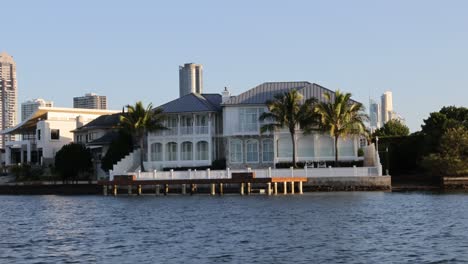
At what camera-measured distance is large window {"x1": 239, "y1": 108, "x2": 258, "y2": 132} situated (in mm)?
82750

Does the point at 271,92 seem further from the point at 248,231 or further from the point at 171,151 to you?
the point at 248,231

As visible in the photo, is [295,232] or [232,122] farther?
[232,122]

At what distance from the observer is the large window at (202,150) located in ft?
279

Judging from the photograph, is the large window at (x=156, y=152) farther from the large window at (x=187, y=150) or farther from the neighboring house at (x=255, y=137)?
the neighboring house at (x=255, y=137)

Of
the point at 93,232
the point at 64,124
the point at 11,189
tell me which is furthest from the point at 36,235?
the point at 64,124

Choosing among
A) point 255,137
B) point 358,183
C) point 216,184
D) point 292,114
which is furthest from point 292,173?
point 255,137

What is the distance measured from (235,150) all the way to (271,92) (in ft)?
23.3

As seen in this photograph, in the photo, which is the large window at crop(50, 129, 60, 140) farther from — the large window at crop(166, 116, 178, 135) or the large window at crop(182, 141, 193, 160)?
the large window at crop(182, 141, 193, 160)

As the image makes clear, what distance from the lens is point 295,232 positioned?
125ft

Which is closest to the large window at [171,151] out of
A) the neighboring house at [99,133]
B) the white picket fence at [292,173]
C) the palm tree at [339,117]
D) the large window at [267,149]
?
the large window at [267,149]

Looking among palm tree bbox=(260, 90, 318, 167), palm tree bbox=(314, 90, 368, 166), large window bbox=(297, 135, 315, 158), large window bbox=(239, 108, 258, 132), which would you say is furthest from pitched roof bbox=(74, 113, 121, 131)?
palm tree bbox=(314, 90, 368, 166)

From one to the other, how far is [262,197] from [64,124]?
180 ft

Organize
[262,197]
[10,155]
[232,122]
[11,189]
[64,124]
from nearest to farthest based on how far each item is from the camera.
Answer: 1. [262,197]
2. [232,122]
3. [11,189]
4. [64,124]
5. [10,155]

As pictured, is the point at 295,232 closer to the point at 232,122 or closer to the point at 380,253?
the point at 380,253
